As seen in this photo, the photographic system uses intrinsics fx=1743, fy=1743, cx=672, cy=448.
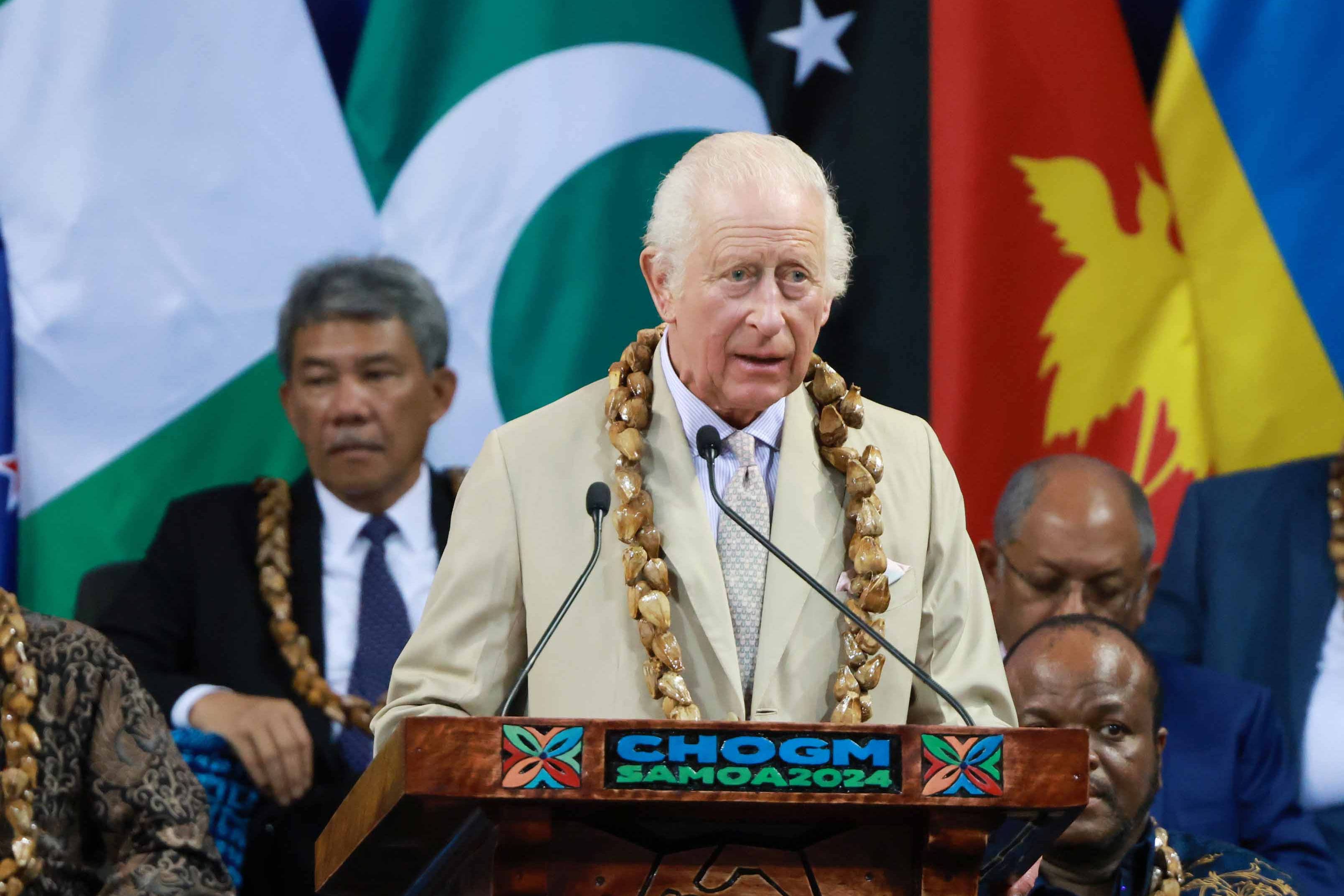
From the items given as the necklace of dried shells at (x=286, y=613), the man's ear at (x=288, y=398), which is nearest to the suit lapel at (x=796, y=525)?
the necklace of dried shells at (x=286, y=613)

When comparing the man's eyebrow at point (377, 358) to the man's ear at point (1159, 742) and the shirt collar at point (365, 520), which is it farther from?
the man's ear at point (1159, 742)

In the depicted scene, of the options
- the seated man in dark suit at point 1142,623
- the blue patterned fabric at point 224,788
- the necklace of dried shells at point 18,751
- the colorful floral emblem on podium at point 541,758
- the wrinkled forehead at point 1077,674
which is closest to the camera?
the colorful floral emblem on podium at point 541,758

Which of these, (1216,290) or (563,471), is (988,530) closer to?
(1216,290)

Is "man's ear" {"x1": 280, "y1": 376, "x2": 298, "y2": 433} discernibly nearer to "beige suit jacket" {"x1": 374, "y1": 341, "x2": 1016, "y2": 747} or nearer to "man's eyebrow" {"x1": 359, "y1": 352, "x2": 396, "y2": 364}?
"man's eyebrow" {"x1": 359, "y1": 352, "x2": 396, "y2": 364}

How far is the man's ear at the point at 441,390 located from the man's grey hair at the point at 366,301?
2cm

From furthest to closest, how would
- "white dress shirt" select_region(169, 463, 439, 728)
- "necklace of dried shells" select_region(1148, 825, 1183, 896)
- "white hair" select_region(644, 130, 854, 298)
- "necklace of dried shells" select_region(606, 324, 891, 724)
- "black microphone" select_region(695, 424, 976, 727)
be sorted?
1. "white dress shirt" select_region(169, 463, 439, 728)
2. "necklace of dried shells" select_region(1148, 825, 1183, 896)
3. "white hair" select_region(644, 130, 854, 298)
4. "necklace of dried shells" select_region(606, 324, 891, 724)
5. "black microphone" select_region(695, 424, 976, 727)

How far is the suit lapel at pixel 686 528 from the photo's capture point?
6.51ft

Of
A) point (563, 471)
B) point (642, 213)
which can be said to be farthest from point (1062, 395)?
point (563, 471)

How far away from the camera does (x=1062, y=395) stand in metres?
4.50

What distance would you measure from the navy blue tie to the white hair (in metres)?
1.52

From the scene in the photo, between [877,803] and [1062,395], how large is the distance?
3.12 metres

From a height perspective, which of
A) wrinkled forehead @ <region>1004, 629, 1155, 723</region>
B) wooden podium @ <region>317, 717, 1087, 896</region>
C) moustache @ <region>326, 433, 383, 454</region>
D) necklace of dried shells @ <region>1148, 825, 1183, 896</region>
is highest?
moustache @ <region>326, 433, 383, 454</region>

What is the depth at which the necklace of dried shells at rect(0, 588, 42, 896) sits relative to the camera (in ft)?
8.40

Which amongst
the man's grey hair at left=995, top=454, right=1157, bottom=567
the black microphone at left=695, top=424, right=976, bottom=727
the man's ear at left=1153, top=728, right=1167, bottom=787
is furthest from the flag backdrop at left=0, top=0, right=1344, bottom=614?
the black microphone at left=695, top=424, right=976, bottom=727
